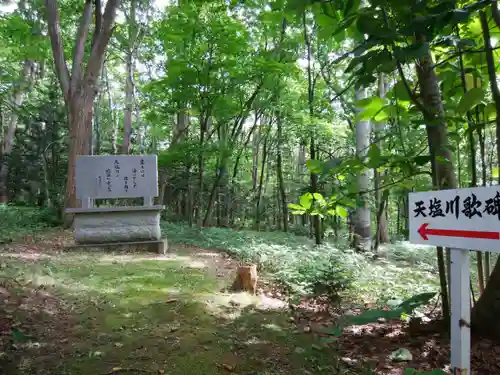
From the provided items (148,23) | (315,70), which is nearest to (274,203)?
(315,70)

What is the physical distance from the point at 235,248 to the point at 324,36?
6.21 meters

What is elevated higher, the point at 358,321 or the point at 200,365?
the point at 358,321

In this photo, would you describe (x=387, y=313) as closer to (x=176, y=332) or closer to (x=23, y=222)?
(x=176, y=332)

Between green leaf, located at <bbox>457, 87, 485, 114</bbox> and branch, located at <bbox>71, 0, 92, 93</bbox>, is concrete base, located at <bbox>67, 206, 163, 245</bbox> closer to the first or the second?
branch, located at <bbox>71, 0, 92, 93</bbox>

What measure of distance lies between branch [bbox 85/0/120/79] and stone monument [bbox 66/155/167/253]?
271cm

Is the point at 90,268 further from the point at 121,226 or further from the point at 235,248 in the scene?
the point at 235,248

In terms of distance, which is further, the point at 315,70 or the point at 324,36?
the point at 315,70

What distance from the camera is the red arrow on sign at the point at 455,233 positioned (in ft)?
5.41

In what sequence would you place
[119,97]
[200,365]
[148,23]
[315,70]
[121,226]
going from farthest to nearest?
[119,97]
[148,23]
[315,70]
[121,226]
[200,365]

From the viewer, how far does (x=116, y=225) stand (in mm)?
7340

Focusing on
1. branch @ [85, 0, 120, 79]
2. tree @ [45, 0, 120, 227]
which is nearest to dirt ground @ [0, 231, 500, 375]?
tree @ [45, 0, 120, 227]

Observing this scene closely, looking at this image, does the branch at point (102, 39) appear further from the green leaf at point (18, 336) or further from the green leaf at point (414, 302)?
the green leaf at point (414, 302)

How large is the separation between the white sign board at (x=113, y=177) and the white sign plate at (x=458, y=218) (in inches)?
243

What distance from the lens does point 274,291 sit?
496 cm
